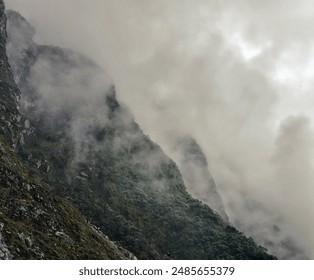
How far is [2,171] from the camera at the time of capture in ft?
584

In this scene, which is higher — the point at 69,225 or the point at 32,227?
the point at 69,225

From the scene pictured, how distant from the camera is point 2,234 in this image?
409ft
